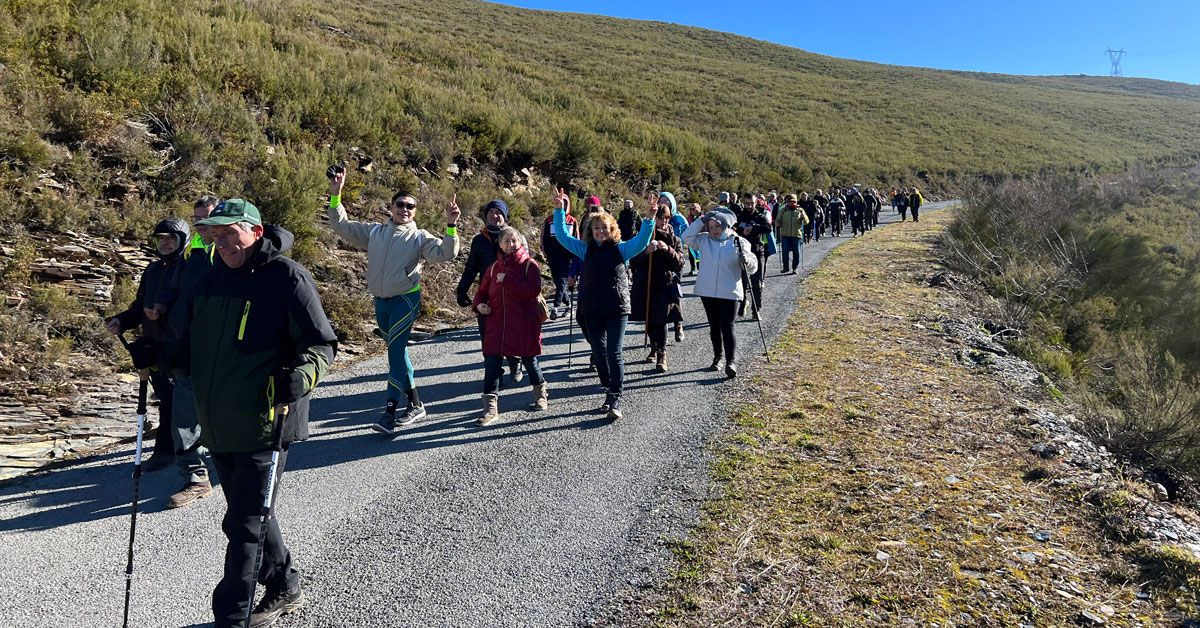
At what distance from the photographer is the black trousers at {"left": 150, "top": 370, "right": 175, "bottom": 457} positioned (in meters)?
5.06

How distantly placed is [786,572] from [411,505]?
2.54 m

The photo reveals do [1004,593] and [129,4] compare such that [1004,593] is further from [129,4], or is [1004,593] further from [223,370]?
[129,4]

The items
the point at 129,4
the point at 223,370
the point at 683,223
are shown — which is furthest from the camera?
the point at 129,4

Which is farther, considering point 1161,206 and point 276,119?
point 1161,206

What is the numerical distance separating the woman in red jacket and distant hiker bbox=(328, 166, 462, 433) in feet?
1.72

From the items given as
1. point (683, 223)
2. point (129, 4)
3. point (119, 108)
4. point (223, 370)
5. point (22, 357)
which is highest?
point (129, 4)

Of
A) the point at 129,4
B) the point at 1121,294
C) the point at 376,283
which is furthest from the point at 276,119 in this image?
the point at 1121,294

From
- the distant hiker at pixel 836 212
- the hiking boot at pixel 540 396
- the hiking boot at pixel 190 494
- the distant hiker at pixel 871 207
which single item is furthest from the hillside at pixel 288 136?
the distant hiker at pixel 871 207

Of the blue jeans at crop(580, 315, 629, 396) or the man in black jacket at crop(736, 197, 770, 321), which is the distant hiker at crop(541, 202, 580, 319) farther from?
the blue jeans at crop(580, 315, 629, 396)

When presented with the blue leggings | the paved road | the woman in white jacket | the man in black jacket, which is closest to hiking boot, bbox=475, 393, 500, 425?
the paved road

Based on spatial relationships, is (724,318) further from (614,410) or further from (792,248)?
(792,248)

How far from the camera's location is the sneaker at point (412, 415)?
20.5 feet

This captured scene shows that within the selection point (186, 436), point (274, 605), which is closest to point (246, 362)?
point (274, 605)

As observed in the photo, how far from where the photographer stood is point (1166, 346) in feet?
40.6
